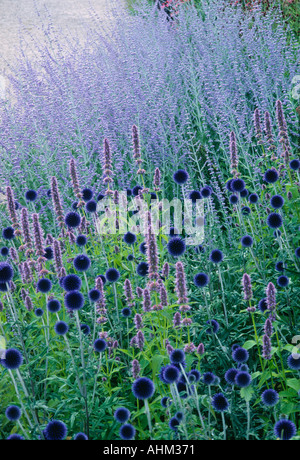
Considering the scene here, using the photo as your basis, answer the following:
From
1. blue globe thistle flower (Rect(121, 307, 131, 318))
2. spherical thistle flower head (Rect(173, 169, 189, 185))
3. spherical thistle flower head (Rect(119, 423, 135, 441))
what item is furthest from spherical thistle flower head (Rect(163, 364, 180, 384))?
spherical thistle flower head (Rect(173, 169, 189, 185))

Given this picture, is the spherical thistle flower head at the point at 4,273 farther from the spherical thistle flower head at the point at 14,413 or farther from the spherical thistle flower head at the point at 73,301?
the spherical thistle flower head at the point at 14,413

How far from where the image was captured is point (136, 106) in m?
5.25

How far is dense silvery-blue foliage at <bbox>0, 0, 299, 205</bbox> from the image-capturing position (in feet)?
17.0

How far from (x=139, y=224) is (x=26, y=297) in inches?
49.8

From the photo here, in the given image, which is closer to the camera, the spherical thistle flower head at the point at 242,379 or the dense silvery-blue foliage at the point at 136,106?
the spherical thistle flower head at the point at 242,379

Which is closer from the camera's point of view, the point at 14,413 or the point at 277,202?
the point at 14,413

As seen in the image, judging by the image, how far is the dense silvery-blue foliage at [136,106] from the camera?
204 inches

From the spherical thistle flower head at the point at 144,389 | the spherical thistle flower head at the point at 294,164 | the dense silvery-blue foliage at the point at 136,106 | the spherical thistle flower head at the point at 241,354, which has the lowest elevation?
the spherical thistle flower head at the point at 144,389

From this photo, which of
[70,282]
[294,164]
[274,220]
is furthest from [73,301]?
[294,164]

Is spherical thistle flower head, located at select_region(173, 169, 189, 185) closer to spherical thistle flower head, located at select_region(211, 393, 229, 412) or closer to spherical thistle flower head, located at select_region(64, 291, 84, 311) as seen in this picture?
spherical thistle flower head, located at select_region(64, 291, 84, 311)

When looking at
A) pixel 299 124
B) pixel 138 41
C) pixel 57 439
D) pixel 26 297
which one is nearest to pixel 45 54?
pixel 138 41

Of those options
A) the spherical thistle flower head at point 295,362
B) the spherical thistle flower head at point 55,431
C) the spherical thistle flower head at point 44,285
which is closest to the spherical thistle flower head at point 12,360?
the spherical thistle flower head at point 55,431

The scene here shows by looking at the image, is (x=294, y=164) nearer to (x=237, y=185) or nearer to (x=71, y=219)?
(x=237, y=185)
